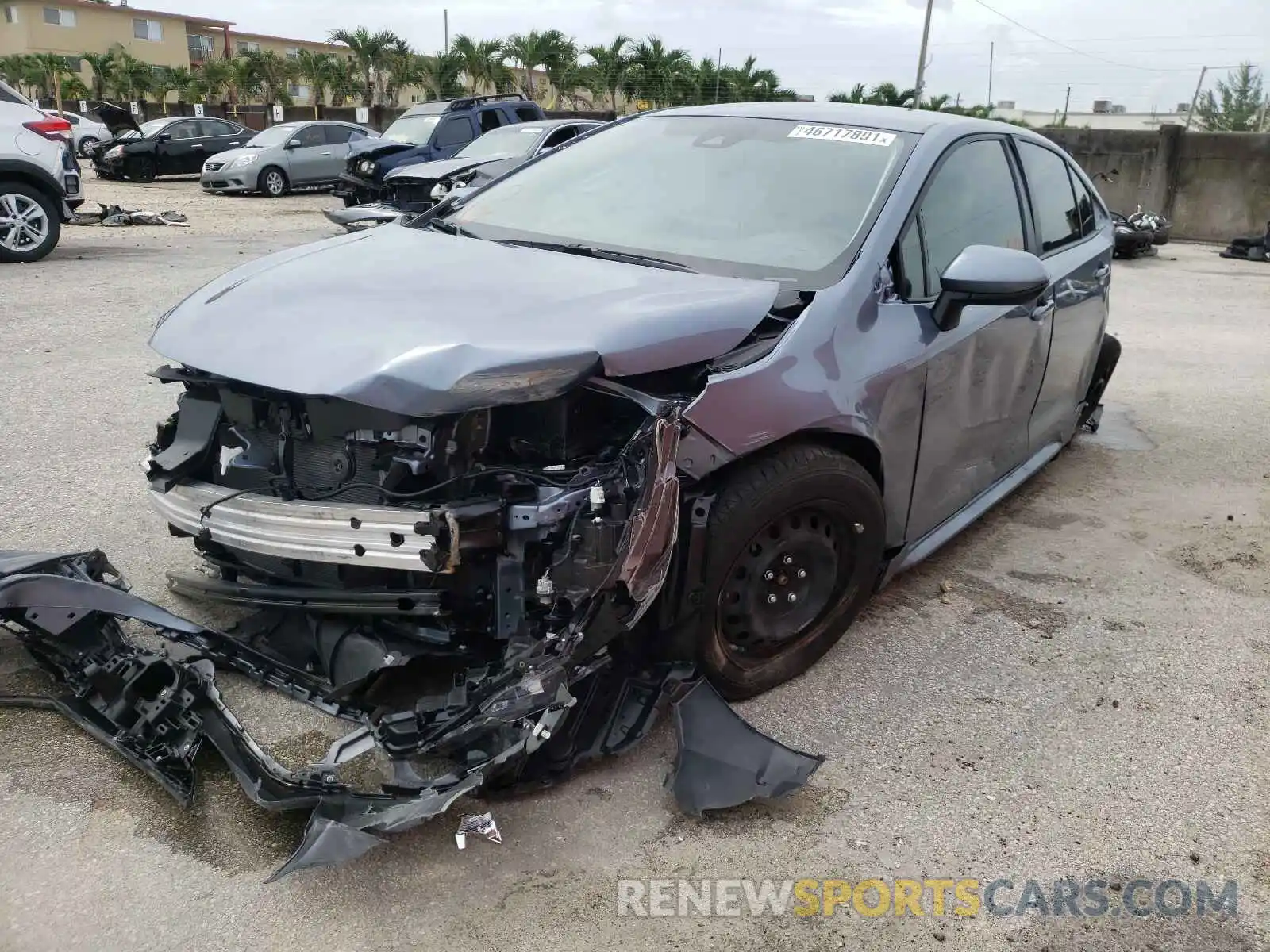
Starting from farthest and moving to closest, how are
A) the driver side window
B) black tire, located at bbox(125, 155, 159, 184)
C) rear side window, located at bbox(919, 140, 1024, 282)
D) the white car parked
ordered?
the white car parked
black tire, located at bbox(125, 155, 159, 184)
rear side window, located at bbox(919, 140, 1024, 282)
the driver side window

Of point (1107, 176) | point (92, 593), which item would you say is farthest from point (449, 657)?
point (1107, 176)

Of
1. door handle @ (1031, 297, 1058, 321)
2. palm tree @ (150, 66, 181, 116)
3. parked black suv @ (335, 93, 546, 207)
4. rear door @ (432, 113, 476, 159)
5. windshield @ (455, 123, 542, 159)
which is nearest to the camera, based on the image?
door handle @ (1031, 297, 1058, 321)

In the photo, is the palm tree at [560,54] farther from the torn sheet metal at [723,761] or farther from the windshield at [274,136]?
the torn sheet metal at [723,761]

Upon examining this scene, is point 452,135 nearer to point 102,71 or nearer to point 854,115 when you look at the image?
point 854,115

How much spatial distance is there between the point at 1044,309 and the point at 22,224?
9.81m

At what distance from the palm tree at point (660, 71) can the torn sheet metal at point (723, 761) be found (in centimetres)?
3608

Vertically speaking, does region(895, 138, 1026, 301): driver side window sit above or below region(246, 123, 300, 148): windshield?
below

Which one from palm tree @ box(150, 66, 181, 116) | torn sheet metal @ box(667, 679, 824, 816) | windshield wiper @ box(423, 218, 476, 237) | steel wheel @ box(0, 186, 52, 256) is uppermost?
palm tree @ box(150, 66, 181, 116)

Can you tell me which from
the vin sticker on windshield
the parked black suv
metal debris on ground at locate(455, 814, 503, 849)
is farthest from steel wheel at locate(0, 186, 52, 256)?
metal debris on ground at locate(455, 814, 503, 849)

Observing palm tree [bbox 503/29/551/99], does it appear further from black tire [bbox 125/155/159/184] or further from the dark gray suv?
the dark gray suv

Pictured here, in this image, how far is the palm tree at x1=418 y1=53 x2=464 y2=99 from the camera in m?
39.0

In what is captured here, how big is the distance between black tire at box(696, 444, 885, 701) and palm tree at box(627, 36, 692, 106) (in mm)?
35472

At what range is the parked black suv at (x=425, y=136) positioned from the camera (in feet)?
50.1

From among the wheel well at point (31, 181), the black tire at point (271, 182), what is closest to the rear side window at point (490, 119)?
the black tire at point (271, 182)
